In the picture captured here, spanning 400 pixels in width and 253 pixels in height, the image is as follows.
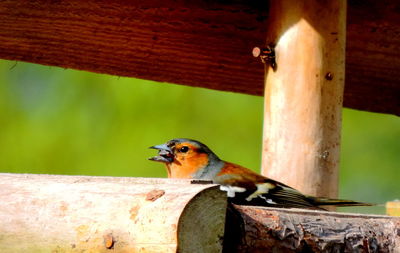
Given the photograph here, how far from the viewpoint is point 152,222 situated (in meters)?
2.14

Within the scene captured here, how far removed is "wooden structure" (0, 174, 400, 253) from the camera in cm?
216

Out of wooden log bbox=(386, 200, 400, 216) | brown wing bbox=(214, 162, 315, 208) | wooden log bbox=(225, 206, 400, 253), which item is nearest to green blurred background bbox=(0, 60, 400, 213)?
brown wing bbox=(214, 162, 315, 208)

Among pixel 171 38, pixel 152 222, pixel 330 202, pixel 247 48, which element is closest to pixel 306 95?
pixel 330 202

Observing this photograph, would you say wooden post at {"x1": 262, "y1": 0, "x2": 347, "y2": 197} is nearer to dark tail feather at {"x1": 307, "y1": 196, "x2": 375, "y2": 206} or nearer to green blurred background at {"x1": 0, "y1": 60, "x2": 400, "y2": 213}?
dark tail feather at {"x1": 307, "y1": 196, "x2": 375, "y2": 206}

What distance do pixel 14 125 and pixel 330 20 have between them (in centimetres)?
407

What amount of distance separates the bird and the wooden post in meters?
0.09

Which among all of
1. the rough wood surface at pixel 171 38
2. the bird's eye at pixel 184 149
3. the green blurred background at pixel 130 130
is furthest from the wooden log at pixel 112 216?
the green blurred background at pixel 130 130

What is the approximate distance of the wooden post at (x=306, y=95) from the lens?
387 cm

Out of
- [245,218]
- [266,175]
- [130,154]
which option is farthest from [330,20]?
[130,154]

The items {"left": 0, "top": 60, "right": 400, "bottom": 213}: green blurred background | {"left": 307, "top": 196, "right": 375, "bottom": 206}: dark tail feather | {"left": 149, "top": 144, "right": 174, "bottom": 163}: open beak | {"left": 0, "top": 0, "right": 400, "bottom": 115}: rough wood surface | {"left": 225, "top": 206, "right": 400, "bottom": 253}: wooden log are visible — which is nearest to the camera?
{"left": 225, "top": 206, "right": 400, "bottom": 253}: wooden log

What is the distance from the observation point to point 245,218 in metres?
2.42

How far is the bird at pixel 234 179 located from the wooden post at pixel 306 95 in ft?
0.28

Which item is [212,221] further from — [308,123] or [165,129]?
[165,129]

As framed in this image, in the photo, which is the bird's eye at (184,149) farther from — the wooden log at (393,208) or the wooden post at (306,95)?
the wooden log at (393,208)
